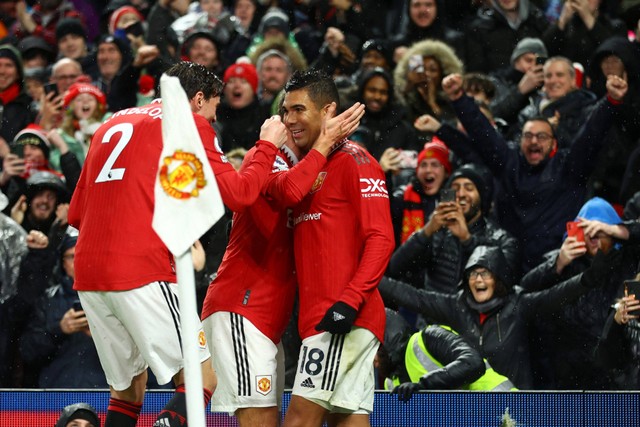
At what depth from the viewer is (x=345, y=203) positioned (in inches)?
238

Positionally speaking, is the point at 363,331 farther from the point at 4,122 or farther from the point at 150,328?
the point at 4,122

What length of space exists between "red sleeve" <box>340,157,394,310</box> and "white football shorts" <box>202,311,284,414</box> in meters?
0.56

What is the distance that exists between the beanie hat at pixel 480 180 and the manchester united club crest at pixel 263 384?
3785mm

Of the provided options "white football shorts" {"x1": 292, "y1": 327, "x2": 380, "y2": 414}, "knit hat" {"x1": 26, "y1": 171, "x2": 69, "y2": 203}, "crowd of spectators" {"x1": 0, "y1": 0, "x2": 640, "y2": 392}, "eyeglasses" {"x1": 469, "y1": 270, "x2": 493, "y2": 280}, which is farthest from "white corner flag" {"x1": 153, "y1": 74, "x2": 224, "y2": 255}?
"knit hat" {"x1": 26, "y1": 171, "x2": 69, "y2": 203}

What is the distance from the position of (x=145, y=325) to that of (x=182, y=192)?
1169mm

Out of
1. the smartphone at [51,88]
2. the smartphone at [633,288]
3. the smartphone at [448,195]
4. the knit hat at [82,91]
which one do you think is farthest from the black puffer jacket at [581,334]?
the smartphone at [51,88]

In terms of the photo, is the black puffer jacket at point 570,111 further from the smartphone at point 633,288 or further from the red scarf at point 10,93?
the red scarf at point 10,93

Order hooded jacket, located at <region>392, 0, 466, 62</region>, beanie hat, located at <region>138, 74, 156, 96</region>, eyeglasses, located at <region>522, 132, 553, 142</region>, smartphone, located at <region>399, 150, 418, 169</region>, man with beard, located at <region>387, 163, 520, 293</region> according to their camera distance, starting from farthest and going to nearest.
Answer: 1. hooded jacket, located at <region>392, 0, 466, 62</region>
2. beanie hat, located at <region>138, 74, 156, 96</region>
3. smartphone, located at <region>399, 150, 418, 169</region>
4. eyeglasses, located at <region>522, 132, 553, 142</region>
5. man with beard, located at <region>387, 163, 520, 293</region>

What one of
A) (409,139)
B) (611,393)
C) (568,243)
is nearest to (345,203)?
(611,393)

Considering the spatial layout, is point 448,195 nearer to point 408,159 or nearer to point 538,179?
point 538,179

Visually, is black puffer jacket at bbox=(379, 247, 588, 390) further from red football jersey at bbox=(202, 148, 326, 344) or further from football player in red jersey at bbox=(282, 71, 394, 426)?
red football jersey at bbox=(202, 148, 326, 344)

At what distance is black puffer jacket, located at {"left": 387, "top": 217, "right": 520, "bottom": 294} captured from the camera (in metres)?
8.92

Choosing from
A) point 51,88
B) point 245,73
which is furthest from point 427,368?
point 51,88

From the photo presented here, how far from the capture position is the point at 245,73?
36.3 ft
